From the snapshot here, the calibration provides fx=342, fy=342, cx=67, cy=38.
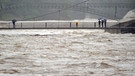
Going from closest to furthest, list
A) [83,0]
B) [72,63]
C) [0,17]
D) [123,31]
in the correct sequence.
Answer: [72,63] → [123,31] → [0,17] → [83,0]

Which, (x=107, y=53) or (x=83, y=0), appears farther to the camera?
(x=83, y=0)

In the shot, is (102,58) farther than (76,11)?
No

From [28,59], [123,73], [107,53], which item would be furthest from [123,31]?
[123,73]

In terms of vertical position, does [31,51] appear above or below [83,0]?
below

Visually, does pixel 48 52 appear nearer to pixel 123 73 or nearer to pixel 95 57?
pixel 95 57

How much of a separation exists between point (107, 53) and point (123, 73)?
14.3 ft

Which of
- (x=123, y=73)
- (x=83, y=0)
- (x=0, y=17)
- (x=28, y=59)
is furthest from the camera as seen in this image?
(x=83, y=0)

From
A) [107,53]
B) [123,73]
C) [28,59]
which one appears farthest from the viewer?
[107,53]

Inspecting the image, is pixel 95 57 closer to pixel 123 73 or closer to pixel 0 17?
pixel 123 73

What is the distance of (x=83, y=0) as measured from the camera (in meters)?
47.3

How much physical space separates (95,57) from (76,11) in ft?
110

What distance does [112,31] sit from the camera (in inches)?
1045

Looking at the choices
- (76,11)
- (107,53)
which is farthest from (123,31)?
(76,11)

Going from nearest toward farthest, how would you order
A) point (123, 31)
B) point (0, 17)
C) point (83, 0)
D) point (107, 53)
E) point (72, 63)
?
point (72, 63) → point (107, 53) → point (123, 31) → point (0, 17) → point (83, 0)
